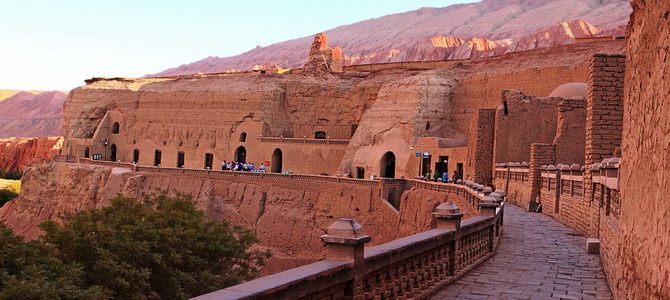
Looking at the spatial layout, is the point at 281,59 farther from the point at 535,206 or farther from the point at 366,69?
the point at 535,206

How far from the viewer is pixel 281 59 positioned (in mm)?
125875

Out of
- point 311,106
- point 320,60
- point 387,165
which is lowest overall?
point 387,165

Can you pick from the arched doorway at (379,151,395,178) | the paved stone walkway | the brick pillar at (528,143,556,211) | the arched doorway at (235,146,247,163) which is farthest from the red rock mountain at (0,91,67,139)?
the paved stone walkway

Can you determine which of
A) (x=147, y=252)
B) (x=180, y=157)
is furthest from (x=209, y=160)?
(x=147, y=252)

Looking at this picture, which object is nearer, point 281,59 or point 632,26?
point 632,26

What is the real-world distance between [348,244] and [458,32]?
107 metres

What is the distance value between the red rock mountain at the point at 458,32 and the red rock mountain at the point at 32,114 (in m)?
34.4

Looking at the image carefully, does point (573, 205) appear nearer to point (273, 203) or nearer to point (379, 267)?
point (379, 267)

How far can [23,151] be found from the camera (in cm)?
7100

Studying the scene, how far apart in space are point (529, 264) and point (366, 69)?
40.0 meters

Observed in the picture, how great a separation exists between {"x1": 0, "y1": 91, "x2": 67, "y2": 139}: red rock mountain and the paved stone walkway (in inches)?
3963

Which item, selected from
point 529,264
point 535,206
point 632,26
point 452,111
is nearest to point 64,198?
point 452,111

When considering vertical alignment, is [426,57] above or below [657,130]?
above

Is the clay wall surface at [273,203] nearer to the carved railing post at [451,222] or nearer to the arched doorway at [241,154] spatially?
the arched doorway at [241,154]
